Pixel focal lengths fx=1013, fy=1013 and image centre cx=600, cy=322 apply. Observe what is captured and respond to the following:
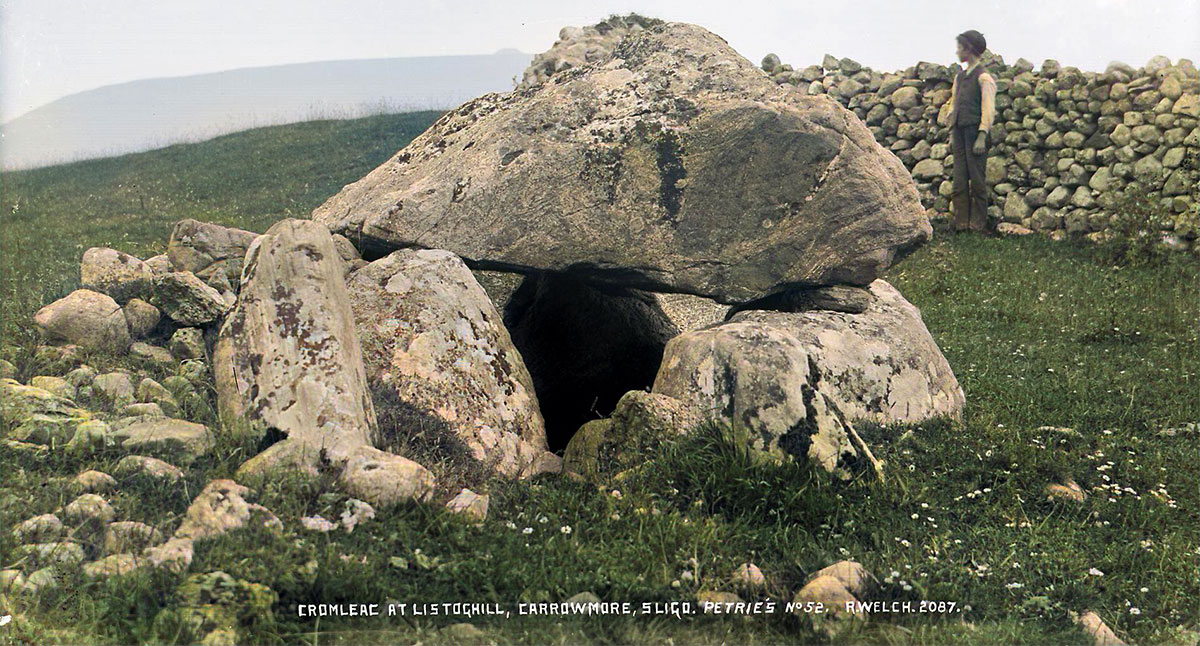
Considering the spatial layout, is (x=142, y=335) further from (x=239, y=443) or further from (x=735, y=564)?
(x=735, y=564)

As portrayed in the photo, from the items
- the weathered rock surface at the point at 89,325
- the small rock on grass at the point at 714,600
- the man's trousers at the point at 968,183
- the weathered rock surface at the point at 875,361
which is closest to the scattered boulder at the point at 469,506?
the small rock on grass at the point at 714,600

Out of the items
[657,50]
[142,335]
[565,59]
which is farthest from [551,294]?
[565,59]

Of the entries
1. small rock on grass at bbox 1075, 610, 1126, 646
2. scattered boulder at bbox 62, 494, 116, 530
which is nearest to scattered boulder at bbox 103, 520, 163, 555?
scattered boulder at bbox 62, 494, 116, 530

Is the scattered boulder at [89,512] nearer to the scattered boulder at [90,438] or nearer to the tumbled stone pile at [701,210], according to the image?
the scattered boulder at [90,438]

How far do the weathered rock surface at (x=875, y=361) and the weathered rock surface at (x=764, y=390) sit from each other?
0.37m

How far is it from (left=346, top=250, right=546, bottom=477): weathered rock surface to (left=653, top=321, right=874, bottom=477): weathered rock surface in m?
0.99

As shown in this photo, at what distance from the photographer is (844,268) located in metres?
7.80

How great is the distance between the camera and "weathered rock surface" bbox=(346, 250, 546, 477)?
624cm

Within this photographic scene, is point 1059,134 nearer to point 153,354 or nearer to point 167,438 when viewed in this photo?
point 153,354

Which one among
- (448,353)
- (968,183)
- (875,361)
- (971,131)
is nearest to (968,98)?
(971,131)

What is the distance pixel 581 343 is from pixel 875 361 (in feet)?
9.19

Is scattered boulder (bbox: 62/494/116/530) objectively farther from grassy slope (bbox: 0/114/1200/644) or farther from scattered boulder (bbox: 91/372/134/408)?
scattered boulder (bbox: 91/372/134/408)

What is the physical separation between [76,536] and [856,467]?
4.16 metres

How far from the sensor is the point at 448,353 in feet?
21.4
